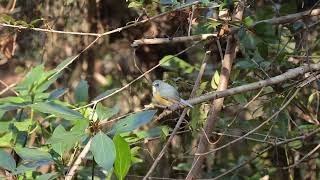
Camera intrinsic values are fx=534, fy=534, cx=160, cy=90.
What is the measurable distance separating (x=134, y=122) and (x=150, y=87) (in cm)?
100

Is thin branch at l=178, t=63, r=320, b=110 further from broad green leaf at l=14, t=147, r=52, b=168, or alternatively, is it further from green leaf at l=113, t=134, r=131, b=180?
broad green leaf at l=14, t=147, r=52, b=168

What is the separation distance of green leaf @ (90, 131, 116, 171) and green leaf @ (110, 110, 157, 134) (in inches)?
3.6

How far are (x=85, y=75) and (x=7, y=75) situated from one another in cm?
119

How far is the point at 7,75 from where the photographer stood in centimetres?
374

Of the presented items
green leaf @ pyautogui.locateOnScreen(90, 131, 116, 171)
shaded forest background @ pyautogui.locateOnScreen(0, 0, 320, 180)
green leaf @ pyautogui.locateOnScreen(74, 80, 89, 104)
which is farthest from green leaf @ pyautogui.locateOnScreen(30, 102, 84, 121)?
green leaf @ pyautogui.locateOnScreen(74, 80, 89, 104)

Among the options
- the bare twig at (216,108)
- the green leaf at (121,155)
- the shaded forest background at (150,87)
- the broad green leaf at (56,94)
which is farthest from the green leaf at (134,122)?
the broad green leaf at (56,94)

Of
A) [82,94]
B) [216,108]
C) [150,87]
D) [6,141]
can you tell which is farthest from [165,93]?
[6,141]

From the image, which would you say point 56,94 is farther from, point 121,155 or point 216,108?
point 121,155

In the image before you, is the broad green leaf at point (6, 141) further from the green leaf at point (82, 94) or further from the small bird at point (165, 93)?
the small bird at point (165, 93)

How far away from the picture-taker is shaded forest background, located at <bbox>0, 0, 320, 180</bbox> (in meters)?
1.62

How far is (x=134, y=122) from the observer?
1.42 metres

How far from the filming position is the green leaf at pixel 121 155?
1.29m

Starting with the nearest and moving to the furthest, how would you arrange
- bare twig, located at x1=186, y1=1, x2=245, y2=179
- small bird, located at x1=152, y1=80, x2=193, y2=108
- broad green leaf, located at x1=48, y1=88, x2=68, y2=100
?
bare twig, located at x1=186, y1=1, x2=245, y2=179 < small bird, located at x1=152, y1=80, x2=193, y2=108 < broad green leaf, located at x1=48, y1=88, x2=68, y2=100

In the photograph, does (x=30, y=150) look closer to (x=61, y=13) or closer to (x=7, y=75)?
(x=61, y=13)
